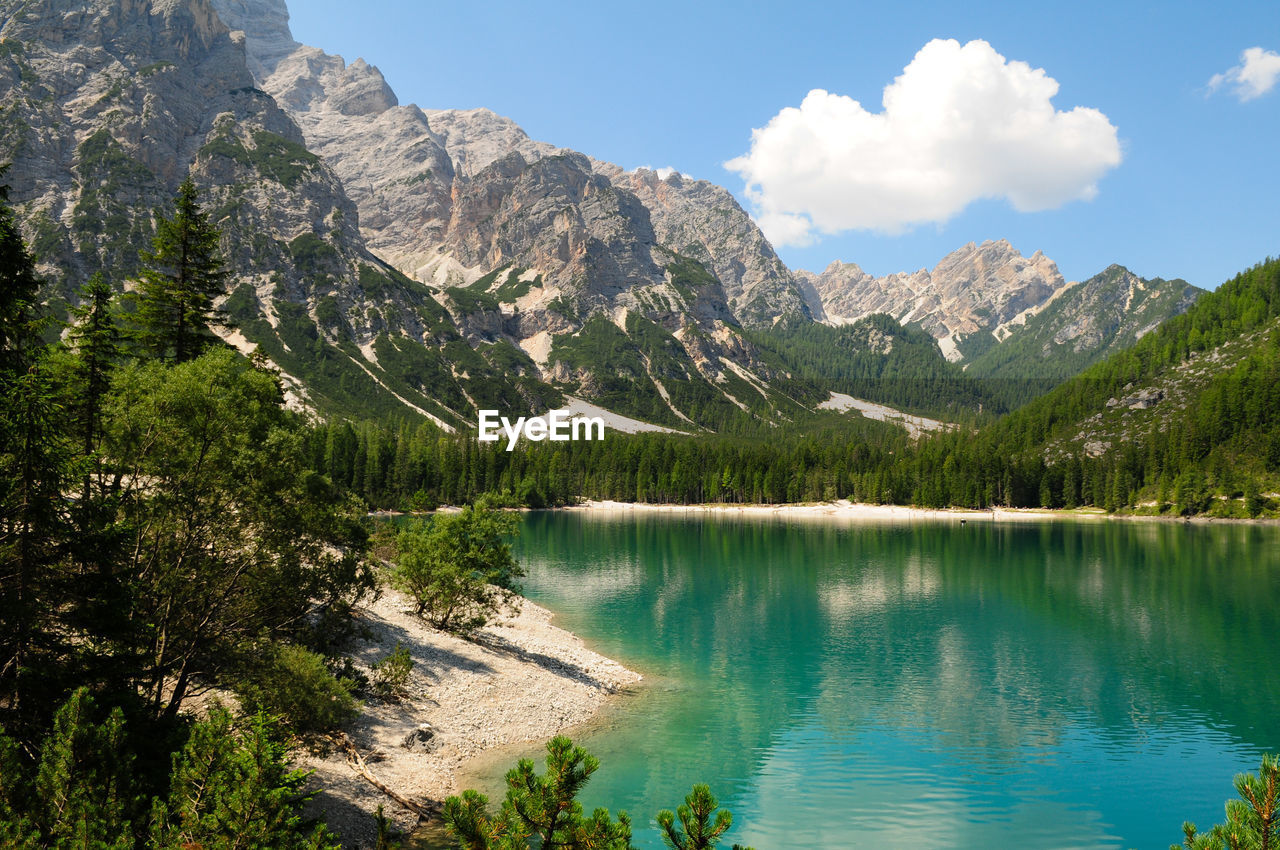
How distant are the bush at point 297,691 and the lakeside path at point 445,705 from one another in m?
1.84

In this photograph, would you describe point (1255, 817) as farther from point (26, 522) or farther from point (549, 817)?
point (26, 522)

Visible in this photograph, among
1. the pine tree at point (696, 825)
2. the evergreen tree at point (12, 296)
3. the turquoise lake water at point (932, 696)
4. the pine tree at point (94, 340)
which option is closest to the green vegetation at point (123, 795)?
the pine tree at point (696, 825)

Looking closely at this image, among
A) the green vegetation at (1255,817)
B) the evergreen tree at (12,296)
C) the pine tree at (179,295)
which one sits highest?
the pine tree at (179,295)

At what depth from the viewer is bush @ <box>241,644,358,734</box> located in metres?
22.6

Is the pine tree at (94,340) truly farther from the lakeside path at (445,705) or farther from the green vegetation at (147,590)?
the lakeside path at (445,705)

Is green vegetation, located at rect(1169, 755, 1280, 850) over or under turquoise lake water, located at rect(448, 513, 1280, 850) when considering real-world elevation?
over

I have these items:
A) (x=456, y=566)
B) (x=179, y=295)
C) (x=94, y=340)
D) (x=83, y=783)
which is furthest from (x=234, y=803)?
(x=179, y=295)

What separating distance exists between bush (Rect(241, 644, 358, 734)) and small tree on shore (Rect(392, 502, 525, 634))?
1822 cm

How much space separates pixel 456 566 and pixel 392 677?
10933 mm

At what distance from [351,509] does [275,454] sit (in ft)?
32.8

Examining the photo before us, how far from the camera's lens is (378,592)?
109 ft

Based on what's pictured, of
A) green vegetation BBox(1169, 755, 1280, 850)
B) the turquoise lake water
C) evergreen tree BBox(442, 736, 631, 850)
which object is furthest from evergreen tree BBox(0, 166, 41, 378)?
green vegetation BBox(1169, 755, 1280, 850)

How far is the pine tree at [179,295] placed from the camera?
41.0 metres

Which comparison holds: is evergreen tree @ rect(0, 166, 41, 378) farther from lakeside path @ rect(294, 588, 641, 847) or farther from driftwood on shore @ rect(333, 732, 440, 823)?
driftwood on shore @ rect(333, 732, 440, 823)
